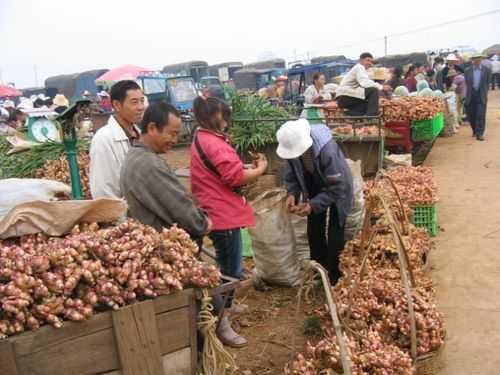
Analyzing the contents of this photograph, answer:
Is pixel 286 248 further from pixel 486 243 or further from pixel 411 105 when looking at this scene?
pixel 411 105

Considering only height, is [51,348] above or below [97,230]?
below

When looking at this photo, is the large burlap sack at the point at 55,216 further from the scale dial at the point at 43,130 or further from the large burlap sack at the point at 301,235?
the scale dial at the point at 43,130

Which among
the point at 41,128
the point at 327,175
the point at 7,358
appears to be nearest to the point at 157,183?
the point at 7,358

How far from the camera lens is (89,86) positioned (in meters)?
30.0

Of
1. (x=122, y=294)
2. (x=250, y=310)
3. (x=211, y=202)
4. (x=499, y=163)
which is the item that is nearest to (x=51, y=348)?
(x=122, y=294)

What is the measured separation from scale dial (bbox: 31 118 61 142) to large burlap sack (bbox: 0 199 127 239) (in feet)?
14.3

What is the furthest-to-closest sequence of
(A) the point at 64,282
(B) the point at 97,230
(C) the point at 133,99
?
(C) the point at 133,99
(B) the point at 97,230
(A) the point at 64,282

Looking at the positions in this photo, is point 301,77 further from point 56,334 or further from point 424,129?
point 56,334

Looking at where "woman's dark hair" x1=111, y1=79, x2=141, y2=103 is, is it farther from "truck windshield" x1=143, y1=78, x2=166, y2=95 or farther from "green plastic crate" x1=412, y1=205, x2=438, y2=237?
"truck windshield" x1=143, y1=78, x2=166, y2=95

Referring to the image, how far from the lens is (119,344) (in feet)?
6.53

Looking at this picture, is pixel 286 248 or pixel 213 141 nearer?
pixel 213 141

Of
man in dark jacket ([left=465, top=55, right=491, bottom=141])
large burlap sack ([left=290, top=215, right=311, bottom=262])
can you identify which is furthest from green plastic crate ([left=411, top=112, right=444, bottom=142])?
large burlap sack ([left=290, top=215, right=311, bottom=262])

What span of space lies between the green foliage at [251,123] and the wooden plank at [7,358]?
558cm

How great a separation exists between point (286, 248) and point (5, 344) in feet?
9.59
